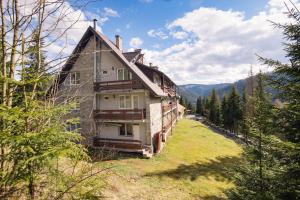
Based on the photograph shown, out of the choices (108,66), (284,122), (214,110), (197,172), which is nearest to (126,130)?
(108,66)

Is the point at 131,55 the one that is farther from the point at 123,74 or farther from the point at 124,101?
the point at 124,101

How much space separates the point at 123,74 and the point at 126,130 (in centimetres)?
672

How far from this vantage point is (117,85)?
72.4ft

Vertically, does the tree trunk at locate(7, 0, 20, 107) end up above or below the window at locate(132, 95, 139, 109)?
above

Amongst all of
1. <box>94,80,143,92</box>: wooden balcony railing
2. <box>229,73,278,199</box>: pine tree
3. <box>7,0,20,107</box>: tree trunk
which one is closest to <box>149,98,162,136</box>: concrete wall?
<box>94,80,143,92</box>: wooden balcony railing

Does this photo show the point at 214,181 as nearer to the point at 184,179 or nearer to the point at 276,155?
the point at 184,179

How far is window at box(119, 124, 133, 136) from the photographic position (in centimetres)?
2298

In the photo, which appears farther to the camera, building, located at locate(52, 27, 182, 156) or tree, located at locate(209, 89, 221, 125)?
tree, located at locate(209, 89, 221, 125)

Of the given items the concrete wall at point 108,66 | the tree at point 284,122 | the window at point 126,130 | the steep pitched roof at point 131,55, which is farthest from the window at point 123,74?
the tree at point 284,122

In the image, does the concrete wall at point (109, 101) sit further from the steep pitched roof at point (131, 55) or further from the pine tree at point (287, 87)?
the pine tree at point (287, 87)

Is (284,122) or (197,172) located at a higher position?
(284,122)

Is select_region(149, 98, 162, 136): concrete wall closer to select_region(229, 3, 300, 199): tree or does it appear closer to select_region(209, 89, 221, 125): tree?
select_region(229, 3, 300, 199): tree

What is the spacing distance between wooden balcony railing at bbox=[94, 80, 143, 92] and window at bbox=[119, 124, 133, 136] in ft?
15.5

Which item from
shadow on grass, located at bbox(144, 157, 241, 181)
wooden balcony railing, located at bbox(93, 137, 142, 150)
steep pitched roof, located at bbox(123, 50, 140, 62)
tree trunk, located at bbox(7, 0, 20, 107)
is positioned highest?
steep pitched roof, located at bbox(123, 50, 140, 62)
